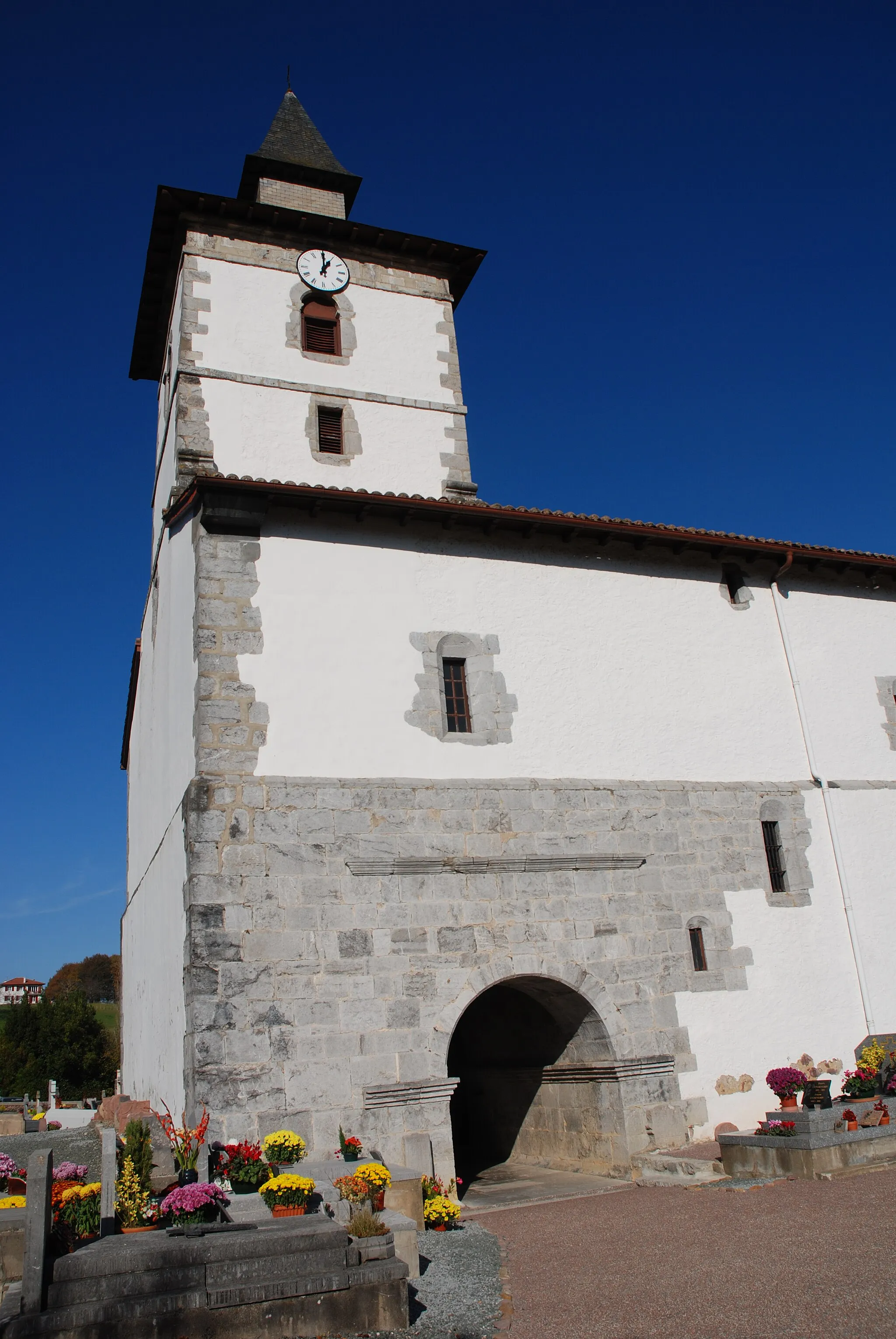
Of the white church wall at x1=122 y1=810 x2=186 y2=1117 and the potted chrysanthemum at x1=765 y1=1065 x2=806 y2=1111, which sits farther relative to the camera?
the potted chrysanthemum at x1=765 y1=1065 x2=806 y2=1111

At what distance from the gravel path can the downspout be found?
345 inches

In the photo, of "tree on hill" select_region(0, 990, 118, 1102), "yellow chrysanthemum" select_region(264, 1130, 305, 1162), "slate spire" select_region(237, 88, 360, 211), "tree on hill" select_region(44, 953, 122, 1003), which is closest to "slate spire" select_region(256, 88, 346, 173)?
"slate spire" select_region(237, 88, 360, 211)

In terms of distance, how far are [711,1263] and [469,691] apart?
6.17 metres

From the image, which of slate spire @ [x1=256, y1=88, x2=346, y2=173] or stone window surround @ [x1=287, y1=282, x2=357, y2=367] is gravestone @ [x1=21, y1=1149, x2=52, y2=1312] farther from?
slate spire @ [x1=256, y1=88, x2=346, y2=173]

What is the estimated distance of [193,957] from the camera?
8.71 metres

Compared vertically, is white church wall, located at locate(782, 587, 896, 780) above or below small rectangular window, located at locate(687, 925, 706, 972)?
above

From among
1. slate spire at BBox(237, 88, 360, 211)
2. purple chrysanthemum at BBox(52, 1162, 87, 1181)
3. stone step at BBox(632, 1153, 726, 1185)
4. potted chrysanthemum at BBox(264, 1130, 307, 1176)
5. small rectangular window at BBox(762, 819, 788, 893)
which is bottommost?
stone step at BBox(632, 1153, 726, 1185)

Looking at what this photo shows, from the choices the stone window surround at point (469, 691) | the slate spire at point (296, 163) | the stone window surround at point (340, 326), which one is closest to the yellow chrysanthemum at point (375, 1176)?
the stone window surround at point (469, 691)

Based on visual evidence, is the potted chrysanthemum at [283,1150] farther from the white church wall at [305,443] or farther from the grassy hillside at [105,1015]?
the grassy hillside at [105,1015]

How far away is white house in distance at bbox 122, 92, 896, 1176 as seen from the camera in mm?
9156

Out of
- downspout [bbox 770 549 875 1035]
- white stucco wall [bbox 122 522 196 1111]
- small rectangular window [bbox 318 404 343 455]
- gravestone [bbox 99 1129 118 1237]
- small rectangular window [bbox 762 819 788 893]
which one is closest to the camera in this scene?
gravestone [bbox 99 1129 118 1237]

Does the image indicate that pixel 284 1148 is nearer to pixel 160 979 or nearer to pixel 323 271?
pixel 160 979

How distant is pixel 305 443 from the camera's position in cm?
1363

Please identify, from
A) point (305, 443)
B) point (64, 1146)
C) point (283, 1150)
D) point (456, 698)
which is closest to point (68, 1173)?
point (283, 1150)
